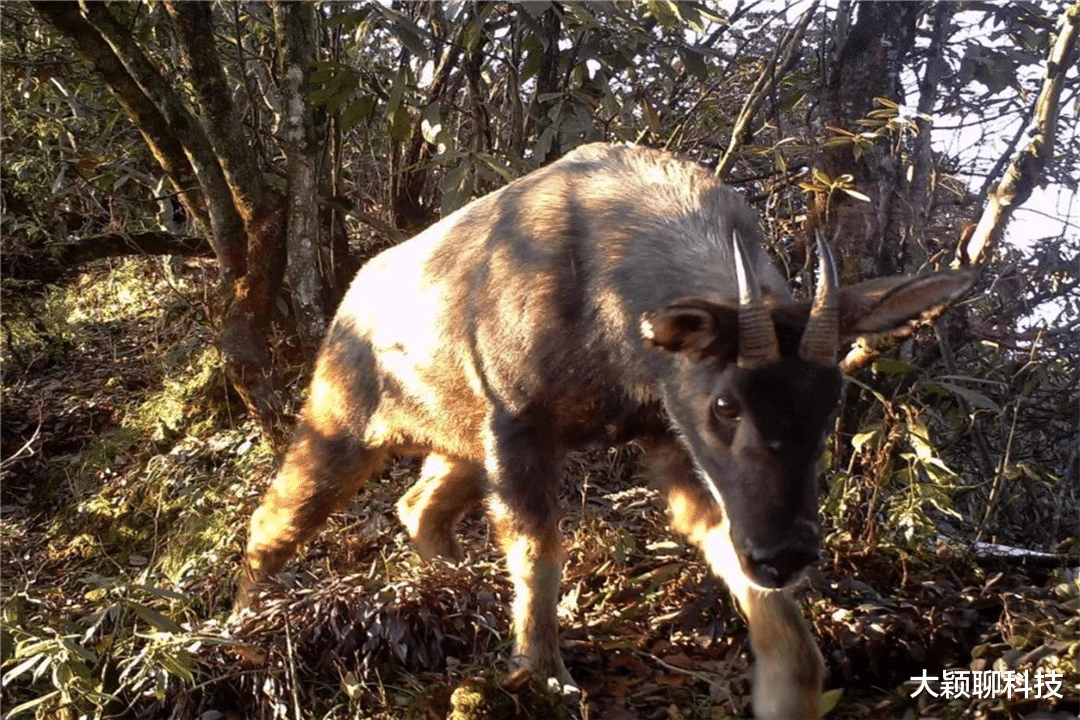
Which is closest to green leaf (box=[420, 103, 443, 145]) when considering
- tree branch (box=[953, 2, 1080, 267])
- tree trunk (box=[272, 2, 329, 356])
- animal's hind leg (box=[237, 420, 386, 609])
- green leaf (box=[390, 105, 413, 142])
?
green leaf (box=[390, 105, 413, 142])

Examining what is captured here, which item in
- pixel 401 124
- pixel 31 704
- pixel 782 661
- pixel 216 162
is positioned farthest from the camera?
pixel 216 162

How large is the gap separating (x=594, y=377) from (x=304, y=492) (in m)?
1.81

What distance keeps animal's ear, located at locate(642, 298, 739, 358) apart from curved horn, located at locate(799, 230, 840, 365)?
236 millimetres

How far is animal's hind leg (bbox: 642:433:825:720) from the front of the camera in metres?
3.47

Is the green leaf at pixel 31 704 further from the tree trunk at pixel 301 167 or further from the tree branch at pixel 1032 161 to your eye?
the tree branch at pixel 1032 161

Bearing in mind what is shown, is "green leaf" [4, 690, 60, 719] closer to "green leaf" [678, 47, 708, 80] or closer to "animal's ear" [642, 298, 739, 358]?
"animal's ear" [642, 298, 739, 358]

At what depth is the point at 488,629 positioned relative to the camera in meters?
4.29

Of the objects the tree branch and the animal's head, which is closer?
the animal's head

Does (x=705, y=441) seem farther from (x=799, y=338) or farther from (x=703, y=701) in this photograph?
(x=703, y=701)

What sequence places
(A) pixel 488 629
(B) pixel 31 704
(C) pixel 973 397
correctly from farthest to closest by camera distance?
(C) pixel 973 397, (A) pixel 488 629, (B) pixel 31 704

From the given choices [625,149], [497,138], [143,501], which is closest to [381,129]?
[497,138]

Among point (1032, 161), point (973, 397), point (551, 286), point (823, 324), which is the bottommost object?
point (973, 397)

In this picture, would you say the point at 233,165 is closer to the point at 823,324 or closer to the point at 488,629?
the point at 488,629

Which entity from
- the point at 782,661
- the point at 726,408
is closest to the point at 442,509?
the point at 782,661
